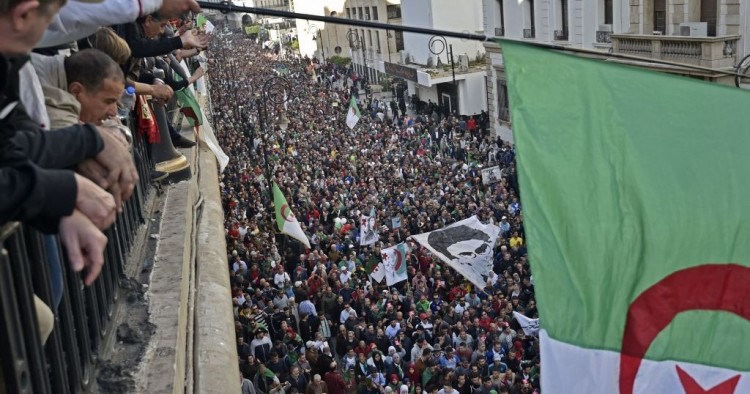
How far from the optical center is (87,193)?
231 cm

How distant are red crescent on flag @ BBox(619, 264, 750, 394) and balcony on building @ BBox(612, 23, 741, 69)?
1546 centimetres

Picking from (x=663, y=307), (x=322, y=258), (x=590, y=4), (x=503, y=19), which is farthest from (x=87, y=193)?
(x=503, y=19)

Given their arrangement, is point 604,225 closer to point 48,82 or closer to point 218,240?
point 48,82

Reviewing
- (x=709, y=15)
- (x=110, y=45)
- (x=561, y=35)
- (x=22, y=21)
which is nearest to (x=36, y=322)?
(x=22, y=21)

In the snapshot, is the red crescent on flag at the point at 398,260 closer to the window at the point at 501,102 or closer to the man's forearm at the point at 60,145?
the man's forearm at the point at 60,145

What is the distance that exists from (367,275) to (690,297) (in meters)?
12.4

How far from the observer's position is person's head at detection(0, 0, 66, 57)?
2.04 m

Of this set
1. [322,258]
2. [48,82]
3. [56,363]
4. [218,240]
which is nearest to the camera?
[56,363]

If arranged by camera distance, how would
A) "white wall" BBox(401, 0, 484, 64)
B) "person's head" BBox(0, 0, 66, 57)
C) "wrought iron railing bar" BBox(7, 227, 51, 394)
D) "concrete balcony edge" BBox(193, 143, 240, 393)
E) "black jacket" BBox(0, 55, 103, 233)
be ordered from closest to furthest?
1. "person's head" BBox(0, 0, 66, 57)
2. "black jacket" BBox(0, 55, 103, 233)
3. "wrought iron railing bar" BBox(7, 227, 51, 394)
4. "concrete balcony edge" BBox(193, 143, 240, 393)
5. "white wall" BBox(401, 0, 484, 64)

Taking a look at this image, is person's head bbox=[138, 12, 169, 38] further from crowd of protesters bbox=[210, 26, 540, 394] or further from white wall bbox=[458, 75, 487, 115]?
white wall bbox=[458, 75, 487, 115]

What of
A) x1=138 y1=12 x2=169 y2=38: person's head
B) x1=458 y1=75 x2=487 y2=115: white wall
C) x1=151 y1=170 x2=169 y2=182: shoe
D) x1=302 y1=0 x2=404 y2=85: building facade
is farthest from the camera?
x1=302 y1=0 x2=404 y2=85: building facade

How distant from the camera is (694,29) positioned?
21.1 m

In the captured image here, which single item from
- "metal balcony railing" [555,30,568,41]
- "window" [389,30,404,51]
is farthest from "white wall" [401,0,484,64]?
"metal balcony railing" [555,30,568,41]

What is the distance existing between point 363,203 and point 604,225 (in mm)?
16854
